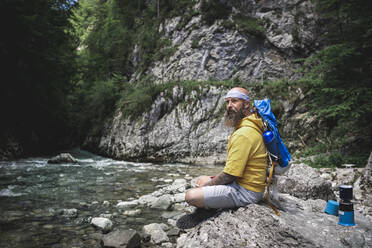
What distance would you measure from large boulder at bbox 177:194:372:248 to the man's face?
1.01 meters

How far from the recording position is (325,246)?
7.02 feet

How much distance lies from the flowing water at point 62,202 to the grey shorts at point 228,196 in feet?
6.39

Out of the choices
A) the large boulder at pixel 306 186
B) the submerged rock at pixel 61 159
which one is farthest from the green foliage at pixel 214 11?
the large boulder at pixel 306 186

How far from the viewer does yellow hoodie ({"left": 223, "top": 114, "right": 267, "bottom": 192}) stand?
2.36m

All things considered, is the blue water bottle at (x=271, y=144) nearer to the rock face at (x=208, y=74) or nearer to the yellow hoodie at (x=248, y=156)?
the yellow hoodie at (x=248, y=156)

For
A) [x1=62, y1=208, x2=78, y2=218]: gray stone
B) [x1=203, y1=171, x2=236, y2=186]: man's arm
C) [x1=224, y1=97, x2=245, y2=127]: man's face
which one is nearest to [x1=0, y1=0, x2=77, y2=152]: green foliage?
[x1=62, y1=208, x2=78, y2=218]: gray stone

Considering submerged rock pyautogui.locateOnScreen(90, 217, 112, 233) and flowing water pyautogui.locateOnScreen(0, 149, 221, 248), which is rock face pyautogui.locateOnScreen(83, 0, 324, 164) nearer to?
flowing water pyautogui.locateOnScreen(0, 149, 221, 248)

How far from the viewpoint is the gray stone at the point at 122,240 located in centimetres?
293

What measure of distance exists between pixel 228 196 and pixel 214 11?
2121 cm

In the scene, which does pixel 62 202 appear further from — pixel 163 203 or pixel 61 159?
pixel 61 159

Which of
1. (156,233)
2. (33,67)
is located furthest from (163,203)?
(33,67)

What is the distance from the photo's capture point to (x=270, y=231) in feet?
7.38

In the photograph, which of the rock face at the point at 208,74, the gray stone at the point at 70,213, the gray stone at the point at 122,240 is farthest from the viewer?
the rock face at the point at 208,74

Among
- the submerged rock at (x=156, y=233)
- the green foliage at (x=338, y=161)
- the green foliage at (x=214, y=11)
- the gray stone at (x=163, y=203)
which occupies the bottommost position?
the submerged rock at (x=156, y=233)
